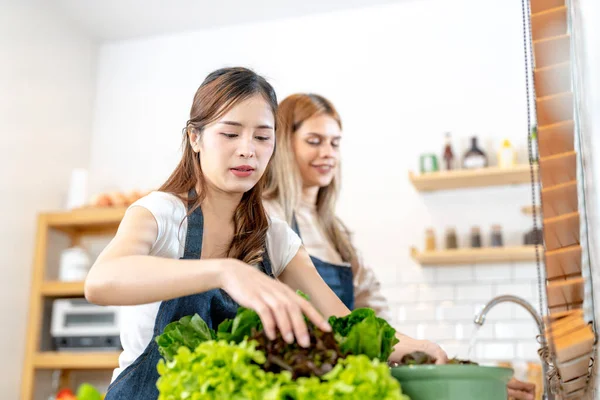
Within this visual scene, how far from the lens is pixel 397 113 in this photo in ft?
14.9

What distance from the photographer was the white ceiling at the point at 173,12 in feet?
15.8

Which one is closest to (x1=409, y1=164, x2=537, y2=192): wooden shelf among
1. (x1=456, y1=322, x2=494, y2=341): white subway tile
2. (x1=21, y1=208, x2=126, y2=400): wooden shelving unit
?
(x1=456, y1=322, x2=494, y2=341): white subway tile

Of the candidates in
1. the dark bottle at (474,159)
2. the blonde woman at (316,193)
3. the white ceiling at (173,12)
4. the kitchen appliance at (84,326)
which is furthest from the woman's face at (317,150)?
the white ceiling at (173,12)

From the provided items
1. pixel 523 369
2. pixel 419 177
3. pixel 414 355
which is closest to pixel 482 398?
pixel 414 355

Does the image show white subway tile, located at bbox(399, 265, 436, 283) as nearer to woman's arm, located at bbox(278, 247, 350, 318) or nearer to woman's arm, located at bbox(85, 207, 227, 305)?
woman's arm, located at bbox(278, 247, 350, 318)

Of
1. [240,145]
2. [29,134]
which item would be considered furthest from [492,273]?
[240,145]

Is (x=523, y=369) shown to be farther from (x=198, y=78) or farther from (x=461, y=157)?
(x=198, y=78)

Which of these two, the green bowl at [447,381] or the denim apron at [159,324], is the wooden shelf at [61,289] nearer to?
the denim apron at [159,324]

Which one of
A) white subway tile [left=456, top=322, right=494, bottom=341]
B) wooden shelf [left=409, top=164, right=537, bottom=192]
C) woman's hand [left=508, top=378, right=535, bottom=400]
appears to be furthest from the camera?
A: white subway tile [left=456, top=322, right=494, bottom=341]

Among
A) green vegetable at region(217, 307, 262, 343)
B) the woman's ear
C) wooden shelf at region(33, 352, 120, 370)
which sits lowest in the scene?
wooden shelf at region(33, 352, 120, 370)

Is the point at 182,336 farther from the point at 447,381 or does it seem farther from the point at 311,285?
the point at 311,285

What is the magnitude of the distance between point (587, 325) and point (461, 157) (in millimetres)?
3281

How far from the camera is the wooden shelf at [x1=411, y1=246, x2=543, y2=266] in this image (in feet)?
12.7

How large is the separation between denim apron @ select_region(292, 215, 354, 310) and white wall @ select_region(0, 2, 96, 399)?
8.85 ft
